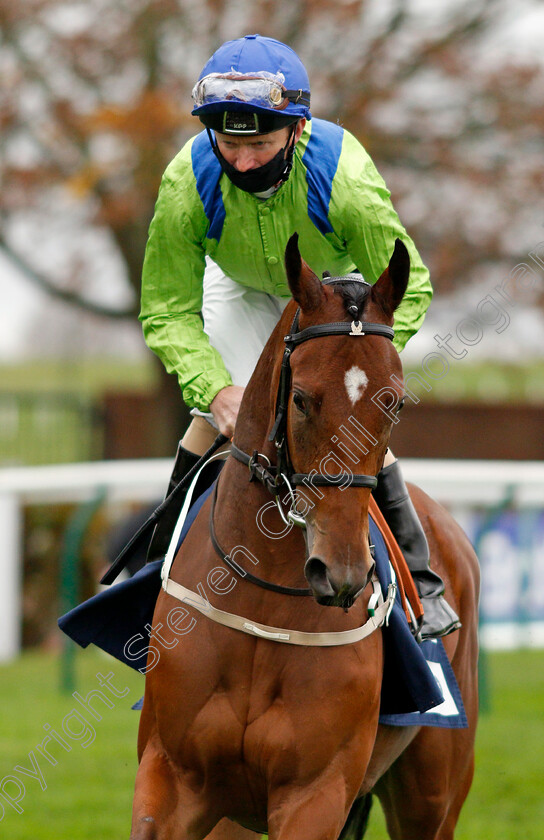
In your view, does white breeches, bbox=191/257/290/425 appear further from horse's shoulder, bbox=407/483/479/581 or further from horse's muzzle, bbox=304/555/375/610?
horse's muzzle, bbox=304/555/375/610

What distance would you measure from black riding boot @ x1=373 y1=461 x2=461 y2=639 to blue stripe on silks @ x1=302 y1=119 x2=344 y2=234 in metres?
0.83

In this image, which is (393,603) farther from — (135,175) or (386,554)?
(135,175)

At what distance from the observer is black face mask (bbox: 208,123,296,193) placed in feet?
10.9

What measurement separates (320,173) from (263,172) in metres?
0.23

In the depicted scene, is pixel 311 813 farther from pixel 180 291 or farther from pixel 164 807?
pixel 180 291

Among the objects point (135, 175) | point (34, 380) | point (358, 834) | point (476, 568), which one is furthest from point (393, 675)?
point (34, 380)

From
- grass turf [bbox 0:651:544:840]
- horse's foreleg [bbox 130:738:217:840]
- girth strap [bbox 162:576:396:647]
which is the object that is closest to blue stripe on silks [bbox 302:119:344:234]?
girth strap [bbox 162:576:396:647]

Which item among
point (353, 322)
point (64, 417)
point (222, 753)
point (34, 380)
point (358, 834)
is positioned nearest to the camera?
point (353, 322)

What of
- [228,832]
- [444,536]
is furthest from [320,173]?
[228,832]

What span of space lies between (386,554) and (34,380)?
25.2 meters

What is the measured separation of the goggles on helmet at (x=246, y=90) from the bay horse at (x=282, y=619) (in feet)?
1.87

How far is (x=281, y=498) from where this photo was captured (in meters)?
3.02

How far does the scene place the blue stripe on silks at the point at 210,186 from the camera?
3502 mm

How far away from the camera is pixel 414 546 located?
12.6ft
